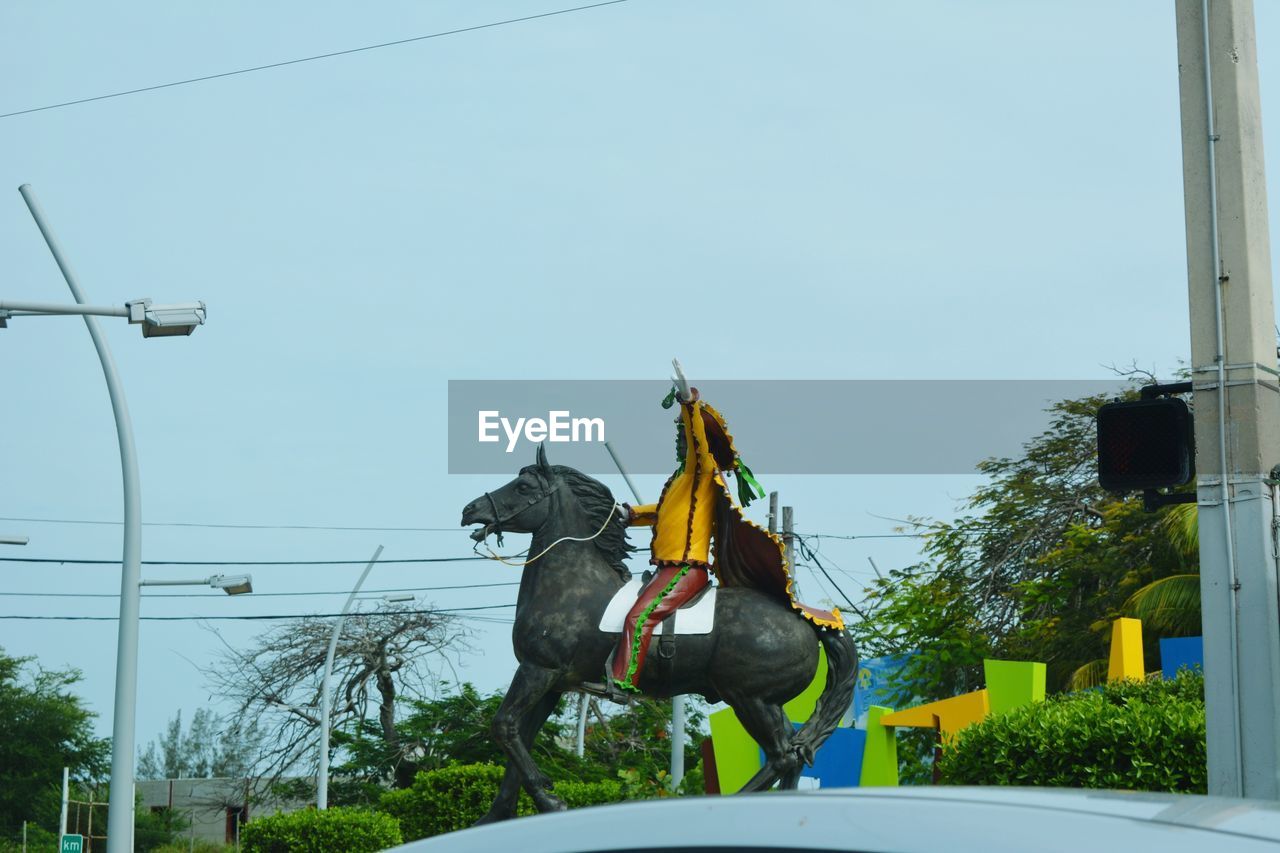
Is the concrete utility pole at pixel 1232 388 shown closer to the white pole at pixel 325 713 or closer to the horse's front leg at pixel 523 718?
the horse's front leg at pixel 523 718

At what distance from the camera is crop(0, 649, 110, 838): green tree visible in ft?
170

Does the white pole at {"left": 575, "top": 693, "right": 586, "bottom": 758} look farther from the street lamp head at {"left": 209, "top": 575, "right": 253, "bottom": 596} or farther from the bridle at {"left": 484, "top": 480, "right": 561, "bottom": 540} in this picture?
the bridle at {"left": 484, "top": 480, "right": 561, "bottom": 540}

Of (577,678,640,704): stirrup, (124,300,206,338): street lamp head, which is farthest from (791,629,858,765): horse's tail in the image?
(124,300,206,338): street lamp head

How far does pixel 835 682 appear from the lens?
42.1 ft

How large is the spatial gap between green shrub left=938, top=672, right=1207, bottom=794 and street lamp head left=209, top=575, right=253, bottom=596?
11131 mm

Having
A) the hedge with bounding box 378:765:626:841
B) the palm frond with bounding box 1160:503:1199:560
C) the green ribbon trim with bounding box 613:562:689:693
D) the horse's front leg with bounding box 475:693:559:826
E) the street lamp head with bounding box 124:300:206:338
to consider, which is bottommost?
the hedge with bounding box 378:765:626:841

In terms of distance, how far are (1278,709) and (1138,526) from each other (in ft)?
73.3

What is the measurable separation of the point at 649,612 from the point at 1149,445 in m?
5.05

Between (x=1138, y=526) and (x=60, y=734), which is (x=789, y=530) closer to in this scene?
(x=1138, y=526)

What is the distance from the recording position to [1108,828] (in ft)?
7.69

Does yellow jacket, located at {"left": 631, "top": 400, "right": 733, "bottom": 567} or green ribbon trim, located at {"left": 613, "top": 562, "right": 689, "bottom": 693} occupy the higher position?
yellow jacket, located at {"left": 631, "top": 400, "right": 733, "bottom": 567}

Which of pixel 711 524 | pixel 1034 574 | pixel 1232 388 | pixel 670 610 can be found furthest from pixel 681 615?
pixel 1034 574

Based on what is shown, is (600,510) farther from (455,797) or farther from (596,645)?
(455,797)

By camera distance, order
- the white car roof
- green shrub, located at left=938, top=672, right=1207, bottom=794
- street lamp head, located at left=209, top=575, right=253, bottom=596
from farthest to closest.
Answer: street lamp head, located at left=209, top=575, right=253, bottom=596, green shrub, located at left=938, top=672, right=1207, bottom=794, the white car roof
